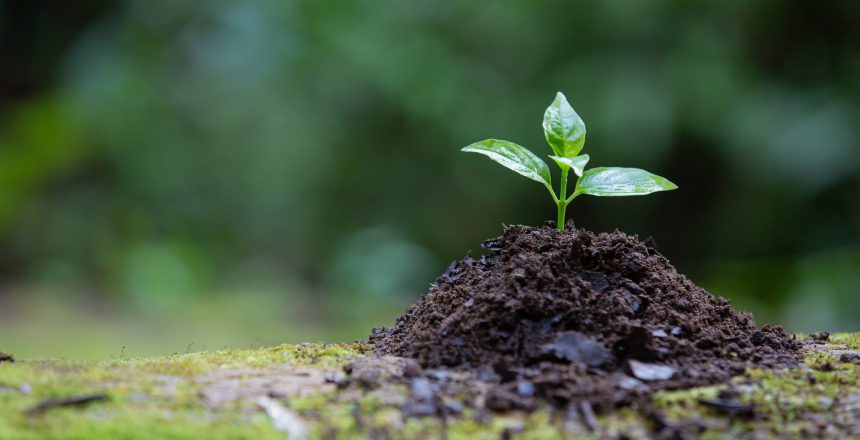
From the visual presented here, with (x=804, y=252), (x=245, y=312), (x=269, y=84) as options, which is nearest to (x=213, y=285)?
(x=245, y=312)

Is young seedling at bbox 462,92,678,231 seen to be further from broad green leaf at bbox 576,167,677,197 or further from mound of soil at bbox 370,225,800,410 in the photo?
mound of soil at bbox 370,225,800,410

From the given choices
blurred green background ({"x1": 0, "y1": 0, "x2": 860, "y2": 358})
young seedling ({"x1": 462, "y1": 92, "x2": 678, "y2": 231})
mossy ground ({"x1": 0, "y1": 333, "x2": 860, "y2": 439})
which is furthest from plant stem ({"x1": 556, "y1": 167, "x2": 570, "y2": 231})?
blurred green background ({"x1": 0, "y1": 0, "x2": 860, "y2": 358})

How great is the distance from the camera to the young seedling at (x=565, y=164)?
7.69 feet

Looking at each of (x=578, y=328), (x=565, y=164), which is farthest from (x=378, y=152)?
(x=578, y=328)

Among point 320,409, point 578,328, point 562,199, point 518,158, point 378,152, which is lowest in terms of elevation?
point 320,409

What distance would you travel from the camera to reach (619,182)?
2381mm

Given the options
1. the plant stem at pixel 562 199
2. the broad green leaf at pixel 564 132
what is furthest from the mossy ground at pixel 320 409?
the broad green leaf at pixel 564 132

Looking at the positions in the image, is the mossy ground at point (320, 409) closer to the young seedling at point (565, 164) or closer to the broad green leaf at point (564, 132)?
the young seedling at point (565, 164)

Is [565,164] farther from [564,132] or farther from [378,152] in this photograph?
[378,152]

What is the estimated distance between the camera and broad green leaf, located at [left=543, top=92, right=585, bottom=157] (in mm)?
2462

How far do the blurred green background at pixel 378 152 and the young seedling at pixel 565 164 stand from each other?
323 cm

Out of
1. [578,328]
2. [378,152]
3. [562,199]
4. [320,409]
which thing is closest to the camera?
[320,409]

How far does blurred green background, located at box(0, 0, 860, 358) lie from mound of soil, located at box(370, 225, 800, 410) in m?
3.14

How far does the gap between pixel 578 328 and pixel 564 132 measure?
692mm
